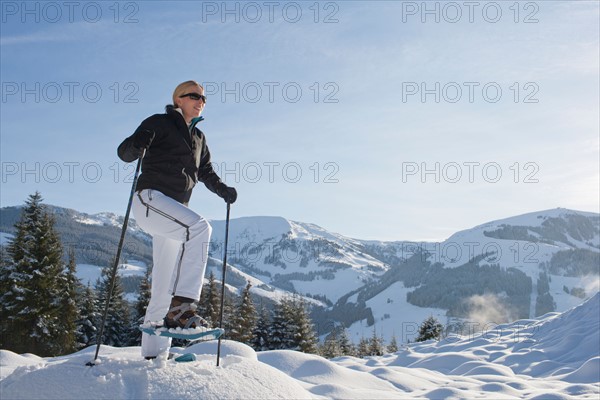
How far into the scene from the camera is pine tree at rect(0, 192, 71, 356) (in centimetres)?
2298

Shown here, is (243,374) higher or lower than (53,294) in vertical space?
higher

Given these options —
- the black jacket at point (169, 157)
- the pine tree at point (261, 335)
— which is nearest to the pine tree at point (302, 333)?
the pine tree at point (261, 335)

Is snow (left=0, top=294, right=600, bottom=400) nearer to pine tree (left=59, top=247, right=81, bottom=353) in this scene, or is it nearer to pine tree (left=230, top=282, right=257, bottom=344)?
pine tree (left=230, top=282, right=257, bottom=344)

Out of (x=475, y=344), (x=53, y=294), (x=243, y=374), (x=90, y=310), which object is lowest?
(x=475, y=344)

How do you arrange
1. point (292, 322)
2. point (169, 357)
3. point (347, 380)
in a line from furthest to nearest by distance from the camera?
point (292, 322)
point (347, 380)
point (169, 357)

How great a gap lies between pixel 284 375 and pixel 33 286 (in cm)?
2317

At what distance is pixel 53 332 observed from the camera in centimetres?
2411

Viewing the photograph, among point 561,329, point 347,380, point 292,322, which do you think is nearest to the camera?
point 347,380

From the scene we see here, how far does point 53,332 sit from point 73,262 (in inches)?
201

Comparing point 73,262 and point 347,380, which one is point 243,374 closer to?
point 347,380

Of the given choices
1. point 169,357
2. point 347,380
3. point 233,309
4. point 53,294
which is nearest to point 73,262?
point 53,294

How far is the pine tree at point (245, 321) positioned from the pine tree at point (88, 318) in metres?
9.83

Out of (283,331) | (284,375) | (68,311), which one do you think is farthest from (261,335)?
(284,375)

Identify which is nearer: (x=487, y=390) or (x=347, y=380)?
(x=347, y=380)
